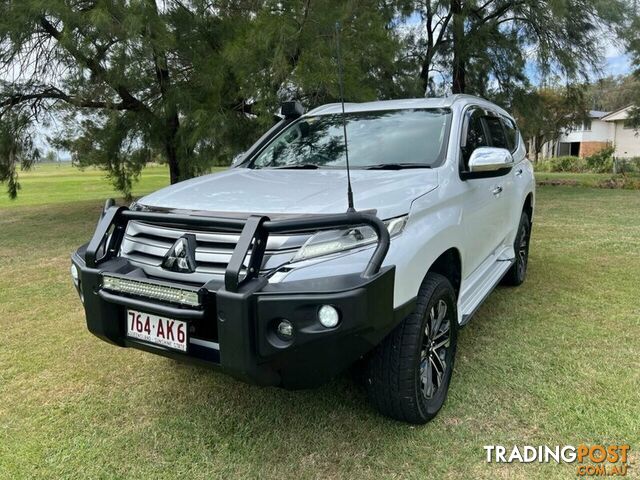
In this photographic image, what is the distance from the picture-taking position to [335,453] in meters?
2.38

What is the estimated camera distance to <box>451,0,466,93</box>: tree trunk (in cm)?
1230

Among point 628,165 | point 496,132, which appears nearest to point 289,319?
point 496,132

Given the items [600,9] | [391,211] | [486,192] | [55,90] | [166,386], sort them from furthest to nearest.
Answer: [600,9] → [55,90] → [486,192] → [166,386] → [391,211]

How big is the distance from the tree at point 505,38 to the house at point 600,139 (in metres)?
17.5

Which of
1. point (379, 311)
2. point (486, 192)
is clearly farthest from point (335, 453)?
point (486, 192)

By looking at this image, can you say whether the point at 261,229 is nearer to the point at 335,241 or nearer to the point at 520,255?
the point at 335,241

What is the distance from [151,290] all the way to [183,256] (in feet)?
0.65

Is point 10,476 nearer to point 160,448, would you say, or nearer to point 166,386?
point 160,448

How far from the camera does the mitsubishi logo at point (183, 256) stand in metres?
2.21

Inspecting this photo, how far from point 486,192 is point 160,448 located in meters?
2.55

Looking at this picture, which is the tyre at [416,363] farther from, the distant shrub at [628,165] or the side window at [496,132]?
the distant shrub at [628,165]

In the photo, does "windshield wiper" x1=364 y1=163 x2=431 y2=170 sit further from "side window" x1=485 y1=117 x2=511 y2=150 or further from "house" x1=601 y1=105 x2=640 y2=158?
"house" x1=601 y1=105 x2=640 y2=158

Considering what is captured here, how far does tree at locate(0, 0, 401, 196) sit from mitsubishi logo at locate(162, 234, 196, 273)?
5.15m

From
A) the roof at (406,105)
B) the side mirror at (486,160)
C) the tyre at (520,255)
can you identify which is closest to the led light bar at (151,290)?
the side mirror at (486,160)
